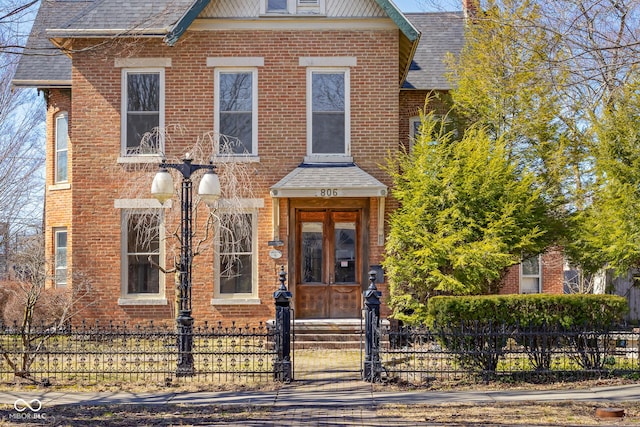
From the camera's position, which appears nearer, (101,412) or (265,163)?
(101,412)

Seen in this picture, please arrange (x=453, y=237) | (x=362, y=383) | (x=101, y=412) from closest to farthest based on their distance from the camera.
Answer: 1. (x=101, y=412)
2. (x=362, y=383)
3. (x=453, y=237)

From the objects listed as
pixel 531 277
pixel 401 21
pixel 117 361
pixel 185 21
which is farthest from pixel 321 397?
pixel 531 277

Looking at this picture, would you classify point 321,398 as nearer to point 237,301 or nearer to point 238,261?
point 237,301

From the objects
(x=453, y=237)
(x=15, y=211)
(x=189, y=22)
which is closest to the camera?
(x=453, y=237)

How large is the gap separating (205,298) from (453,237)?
19.9ft

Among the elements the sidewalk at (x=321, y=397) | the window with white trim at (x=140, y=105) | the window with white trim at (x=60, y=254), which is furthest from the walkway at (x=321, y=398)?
the window with white trim at (x=60, y=254)

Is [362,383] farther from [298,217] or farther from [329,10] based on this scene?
[329,10]

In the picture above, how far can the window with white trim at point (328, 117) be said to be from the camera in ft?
57.8

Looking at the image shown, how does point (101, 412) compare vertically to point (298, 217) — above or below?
below

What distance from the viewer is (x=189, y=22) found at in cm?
1694

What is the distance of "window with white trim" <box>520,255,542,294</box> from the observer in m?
22.6

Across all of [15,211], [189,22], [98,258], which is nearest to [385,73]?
[189,22]

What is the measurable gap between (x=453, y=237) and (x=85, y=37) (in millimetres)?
Result: 9458

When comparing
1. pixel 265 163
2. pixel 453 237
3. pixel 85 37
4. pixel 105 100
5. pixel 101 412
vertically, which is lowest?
pixel 101 412
